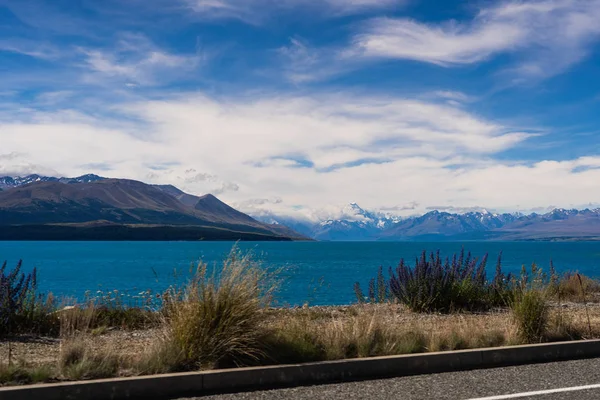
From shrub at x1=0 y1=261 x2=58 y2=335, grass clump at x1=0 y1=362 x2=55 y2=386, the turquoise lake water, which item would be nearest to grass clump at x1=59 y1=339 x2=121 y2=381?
grass clump at x1=0 y1=362 x2=55 y2=386

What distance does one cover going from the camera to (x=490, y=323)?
11.0m

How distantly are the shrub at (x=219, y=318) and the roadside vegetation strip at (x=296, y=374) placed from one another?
0.42 m

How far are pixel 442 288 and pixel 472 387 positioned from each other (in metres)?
7.79

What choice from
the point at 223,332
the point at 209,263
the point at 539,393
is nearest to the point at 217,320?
the point at 223,332

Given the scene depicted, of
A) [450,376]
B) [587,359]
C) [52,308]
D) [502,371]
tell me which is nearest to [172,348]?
[450,376]

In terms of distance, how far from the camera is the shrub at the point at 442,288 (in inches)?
580

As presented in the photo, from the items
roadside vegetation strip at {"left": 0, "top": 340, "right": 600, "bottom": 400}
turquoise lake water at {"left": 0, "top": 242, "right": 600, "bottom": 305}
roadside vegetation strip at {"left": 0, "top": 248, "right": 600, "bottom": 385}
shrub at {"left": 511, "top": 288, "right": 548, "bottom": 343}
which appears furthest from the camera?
turquoise lake water at {"left": 0, "top": 242, "right": 600, "bottom": 305}

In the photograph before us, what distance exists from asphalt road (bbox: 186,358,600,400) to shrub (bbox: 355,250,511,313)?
6235 millimetres

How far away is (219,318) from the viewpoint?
787cm

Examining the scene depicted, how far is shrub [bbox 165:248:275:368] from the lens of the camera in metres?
7.55

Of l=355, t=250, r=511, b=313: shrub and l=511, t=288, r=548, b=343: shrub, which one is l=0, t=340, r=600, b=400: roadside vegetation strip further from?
l=355, t=250, r=511, b=313: shrub

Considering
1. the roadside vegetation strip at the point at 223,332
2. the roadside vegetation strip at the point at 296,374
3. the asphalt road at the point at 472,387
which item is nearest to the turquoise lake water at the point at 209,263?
the roadside vegetation strip at the point at 223,332

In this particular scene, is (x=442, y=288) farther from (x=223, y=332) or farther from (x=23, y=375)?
(x=23, y=375)

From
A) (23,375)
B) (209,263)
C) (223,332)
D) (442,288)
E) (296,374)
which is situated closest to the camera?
(23,375)
